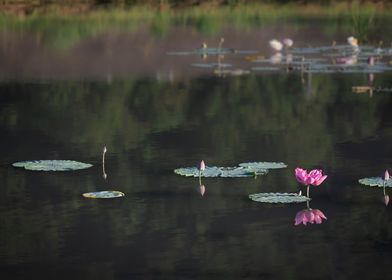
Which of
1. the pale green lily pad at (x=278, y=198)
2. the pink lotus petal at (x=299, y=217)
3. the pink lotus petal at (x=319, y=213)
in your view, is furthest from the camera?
the pale green lily pad at (x=278, y=198)

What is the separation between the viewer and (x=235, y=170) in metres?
8.73

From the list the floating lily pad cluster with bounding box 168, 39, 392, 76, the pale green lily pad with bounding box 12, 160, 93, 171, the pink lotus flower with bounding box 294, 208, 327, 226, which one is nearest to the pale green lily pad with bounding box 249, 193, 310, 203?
the pink lotus flower with bounding box 294, 208, 327, 226

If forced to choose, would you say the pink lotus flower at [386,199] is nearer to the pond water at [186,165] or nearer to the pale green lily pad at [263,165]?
the pond water at [186,165]

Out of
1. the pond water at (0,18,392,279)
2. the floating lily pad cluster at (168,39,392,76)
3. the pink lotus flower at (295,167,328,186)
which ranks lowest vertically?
the floating lily pad cluster at (168,39,392,76)

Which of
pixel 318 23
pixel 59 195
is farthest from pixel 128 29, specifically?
pixel 59 195

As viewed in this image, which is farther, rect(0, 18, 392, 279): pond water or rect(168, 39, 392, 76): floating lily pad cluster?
rect(168, 39, 392, 76): floating lily pad cluster

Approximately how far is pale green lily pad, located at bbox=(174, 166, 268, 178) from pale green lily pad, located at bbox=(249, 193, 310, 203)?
0.64m

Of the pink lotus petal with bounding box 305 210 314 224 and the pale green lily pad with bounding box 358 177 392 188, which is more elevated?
the pink lotus petal with bounding box 305 210 314 224

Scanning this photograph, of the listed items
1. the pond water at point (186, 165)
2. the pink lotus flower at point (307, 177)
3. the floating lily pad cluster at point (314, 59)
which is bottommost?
the floating lily pad cluster at point (314, 59)

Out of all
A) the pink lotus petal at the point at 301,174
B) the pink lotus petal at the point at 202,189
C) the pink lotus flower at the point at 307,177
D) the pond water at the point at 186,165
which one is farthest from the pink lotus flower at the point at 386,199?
the pink lotus petal at the point at 202,189

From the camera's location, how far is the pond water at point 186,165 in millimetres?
6504

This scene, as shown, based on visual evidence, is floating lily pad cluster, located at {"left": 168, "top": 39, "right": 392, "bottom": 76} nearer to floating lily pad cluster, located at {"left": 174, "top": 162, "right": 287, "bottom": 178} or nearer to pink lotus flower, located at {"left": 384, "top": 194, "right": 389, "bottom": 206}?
floating lily pad cluster, located at {"left": 174, "top": 162, "right": 287, "bottom": 178}

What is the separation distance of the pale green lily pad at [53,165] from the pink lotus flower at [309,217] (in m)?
2.07

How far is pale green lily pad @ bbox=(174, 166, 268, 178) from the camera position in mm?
8602
